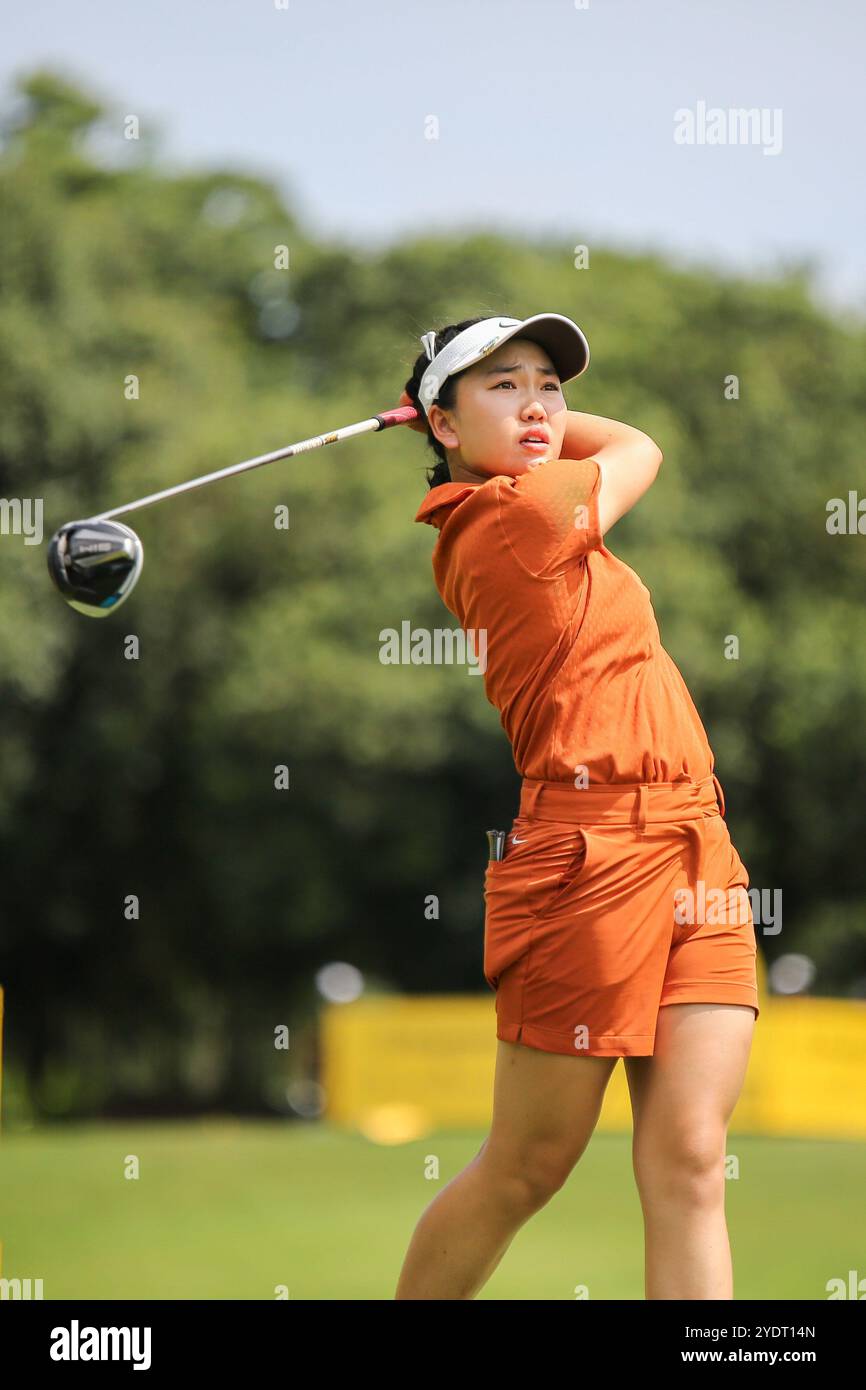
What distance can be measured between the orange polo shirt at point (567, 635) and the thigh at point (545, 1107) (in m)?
0.60

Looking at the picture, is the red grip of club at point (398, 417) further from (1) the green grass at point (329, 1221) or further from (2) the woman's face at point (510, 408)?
(1) the green grass at point (329, 1221)

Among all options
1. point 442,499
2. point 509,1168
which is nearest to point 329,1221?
point 509,1168

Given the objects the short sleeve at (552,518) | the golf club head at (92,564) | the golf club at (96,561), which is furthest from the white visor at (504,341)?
the golf club head at (92,564)

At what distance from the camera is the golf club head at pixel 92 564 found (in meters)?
3.90

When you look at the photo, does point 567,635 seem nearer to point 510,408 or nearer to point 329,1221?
point 510,408

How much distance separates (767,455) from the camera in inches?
1066

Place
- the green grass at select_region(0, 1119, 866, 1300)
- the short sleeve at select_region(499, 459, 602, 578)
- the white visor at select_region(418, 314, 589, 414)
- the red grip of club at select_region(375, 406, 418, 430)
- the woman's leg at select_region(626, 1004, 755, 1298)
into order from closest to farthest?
the woman's leg at select_region(626, 1004, 755, 1298)
the short sleeve at select_region(499, 459, 602, 578)
the white visor at select_region(418, 314, 589, 414)
the red grip of club at select_region(375, 406, 418, 430)
the green grass at select_region(0, 1119, 866, 1300)

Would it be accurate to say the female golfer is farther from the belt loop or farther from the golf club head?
the golf club head

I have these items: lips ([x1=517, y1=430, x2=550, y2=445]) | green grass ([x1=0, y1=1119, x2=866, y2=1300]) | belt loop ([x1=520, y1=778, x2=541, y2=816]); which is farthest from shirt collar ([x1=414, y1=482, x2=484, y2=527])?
green grass ([x1=0, y1=1119, x2=866, y2=1300])

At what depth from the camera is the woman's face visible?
4031 mm
